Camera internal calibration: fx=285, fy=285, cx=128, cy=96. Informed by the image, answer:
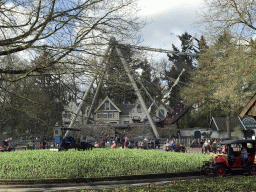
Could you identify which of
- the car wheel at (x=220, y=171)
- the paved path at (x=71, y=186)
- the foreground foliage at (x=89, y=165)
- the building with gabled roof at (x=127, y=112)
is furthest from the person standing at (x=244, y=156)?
the building with gabled roof at (x=127, y=112)

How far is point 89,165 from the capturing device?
14.4 metres

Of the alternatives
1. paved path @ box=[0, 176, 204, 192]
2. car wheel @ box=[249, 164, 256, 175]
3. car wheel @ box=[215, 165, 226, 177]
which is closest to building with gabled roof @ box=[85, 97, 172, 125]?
car wheel @ box=[249, 164, 256, 175]

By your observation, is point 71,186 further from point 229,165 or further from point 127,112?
point 127,112

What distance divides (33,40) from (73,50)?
1.24 m

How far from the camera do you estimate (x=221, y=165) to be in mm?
14555

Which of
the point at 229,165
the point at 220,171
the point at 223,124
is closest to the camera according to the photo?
the point at 220,171

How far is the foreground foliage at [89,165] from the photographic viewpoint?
45.6 ft

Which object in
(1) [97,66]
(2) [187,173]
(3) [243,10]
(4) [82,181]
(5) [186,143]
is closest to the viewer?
(1) [97,66]

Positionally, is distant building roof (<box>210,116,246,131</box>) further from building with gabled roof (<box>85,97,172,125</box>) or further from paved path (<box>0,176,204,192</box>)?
paved path (<box>0,176,204,192</box>)

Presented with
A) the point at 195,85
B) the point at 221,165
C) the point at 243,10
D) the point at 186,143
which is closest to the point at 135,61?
the point at 221,165

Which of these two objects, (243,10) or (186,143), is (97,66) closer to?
(243,10)

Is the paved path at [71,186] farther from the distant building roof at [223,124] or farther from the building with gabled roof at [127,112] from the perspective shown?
the building with gabled roof at [127,112]

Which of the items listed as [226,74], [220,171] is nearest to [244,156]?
[220,171]

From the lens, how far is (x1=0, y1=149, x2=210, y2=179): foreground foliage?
13.9m
